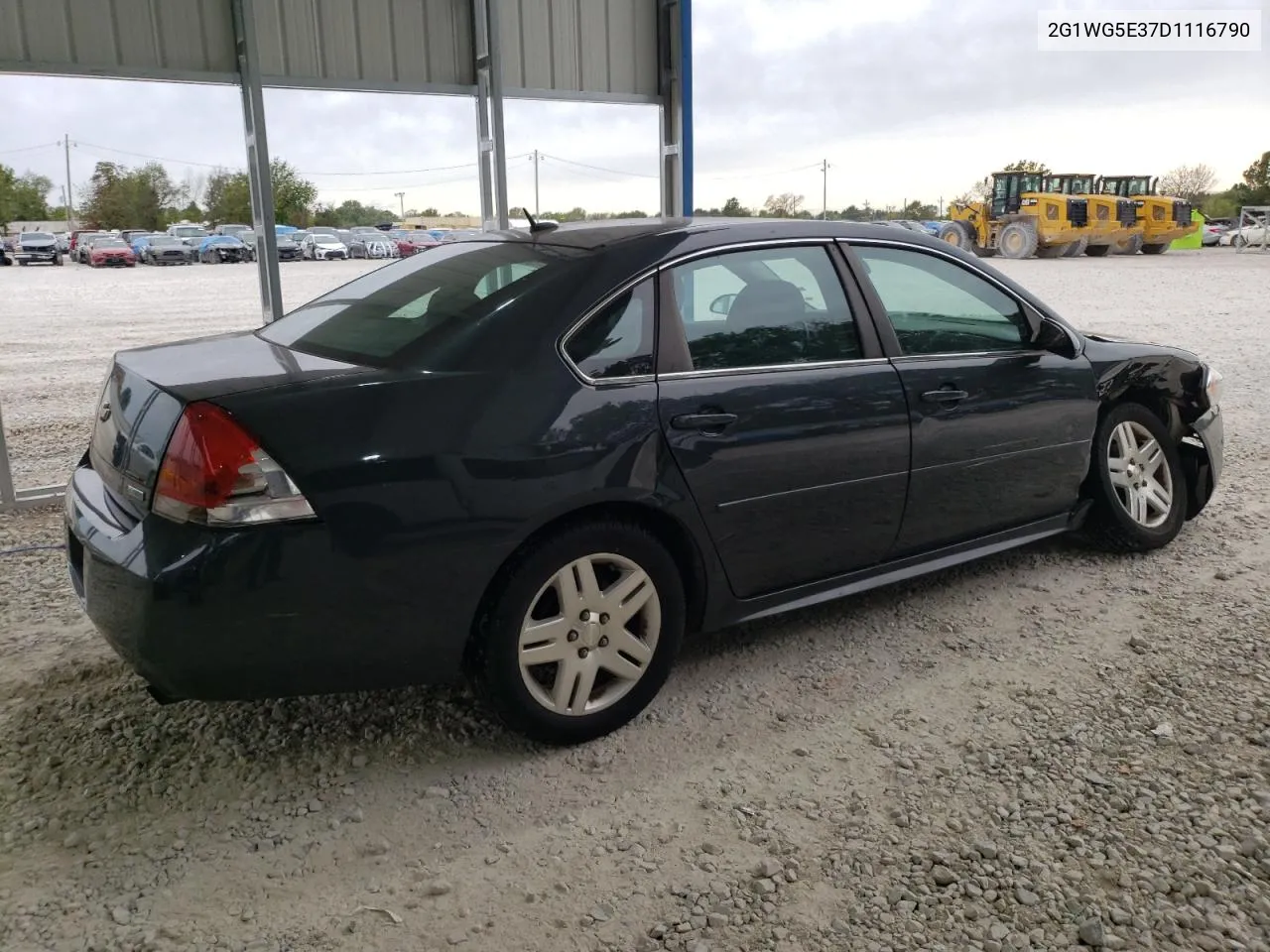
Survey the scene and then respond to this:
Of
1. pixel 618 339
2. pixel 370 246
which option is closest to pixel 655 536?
pixel 618 339

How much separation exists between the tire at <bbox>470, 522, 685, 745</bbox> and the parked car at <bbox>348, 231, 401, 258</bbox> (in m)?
13.2

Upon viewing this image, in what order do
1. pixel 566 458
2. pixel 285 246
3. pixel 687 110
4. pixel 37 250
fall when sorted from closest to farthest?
pixel 566 458
pixel 687 110
pixel 285 246
pixel 37 250

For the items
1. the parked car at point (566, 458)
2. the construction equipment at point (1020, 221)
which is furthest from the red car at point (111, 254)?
the construction equipment at point (1020, 221)

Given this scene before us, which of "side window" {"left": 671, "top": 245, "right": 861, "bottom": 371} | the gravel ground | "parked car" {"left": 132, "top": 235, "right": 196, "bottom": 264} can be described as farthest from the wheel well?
"parked car" {"left": 132, "top": 235, "right": 196, "bottom": 264}

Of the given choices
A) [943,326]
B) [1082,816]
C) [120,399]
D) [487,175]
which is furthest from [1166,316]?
[120,399]

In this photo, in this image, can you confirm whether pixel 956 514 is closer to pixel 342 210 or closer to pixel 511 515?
pixel 511 515

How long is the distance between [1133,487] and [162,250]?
24.3m

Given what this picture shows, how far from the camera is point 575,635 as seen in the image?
2.91 meters

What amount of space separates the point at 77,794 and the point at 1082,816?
8.76ft

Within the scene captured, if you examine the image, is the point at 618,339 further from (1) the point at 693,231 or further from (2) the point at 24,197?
(2) the point at 24,197

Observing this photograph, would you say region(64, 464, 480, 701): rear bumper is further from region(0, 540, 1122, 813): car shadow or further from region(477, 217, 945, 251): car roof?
region(477, 217, 945, 251): car roof

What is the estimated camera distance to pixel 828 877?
7.91 feet

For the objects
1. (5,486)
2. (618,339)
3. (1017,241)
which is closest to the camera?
(618,339)

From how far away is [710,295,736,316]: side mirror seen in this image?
328cm
